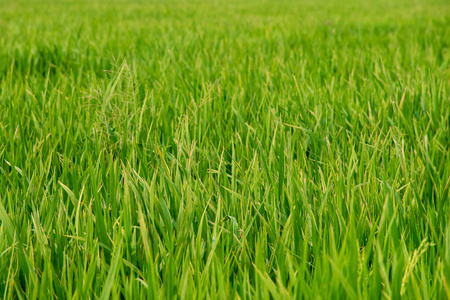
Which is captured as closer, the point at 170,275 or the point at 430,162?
the point at 170,275

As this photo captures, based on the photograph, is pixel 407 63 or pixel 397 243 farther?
pixel 407 63

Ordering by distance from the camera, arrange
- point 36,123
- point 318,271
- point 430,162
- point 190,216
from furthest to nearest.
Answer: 1. point 36,123
2. point 430,162
3. point 190,216
4. point 318,271

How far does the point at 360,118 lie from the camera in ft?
4.63

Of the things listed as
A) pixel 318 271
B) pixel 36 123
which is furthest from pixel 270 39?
pixel 318 271

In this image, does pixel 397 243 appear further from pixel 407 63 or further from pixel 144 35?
pixel 144 35

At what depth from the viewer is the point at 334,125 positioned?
4.62ft

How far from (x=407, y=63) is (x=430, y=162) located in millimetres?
1620

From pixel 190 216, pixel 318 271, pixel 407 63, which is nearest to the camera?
pixel 318 271

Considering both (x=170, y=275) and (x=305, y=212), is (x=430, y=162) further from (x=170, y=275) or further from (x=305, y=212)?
(x=170, y=275)

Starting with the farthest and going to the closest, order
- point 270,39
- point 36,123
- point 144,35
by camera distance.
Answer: point 144,35, point 270,39, point 36,123

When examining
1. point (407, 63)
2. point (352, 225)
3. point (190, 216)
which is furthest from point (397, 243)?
point (407, 63)

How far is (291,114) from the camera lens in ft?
4.75

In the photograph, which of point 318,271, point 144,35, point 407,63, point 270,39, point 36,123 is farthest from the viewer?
point 144,35

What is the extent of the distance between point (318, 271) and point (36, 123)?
1085mm
